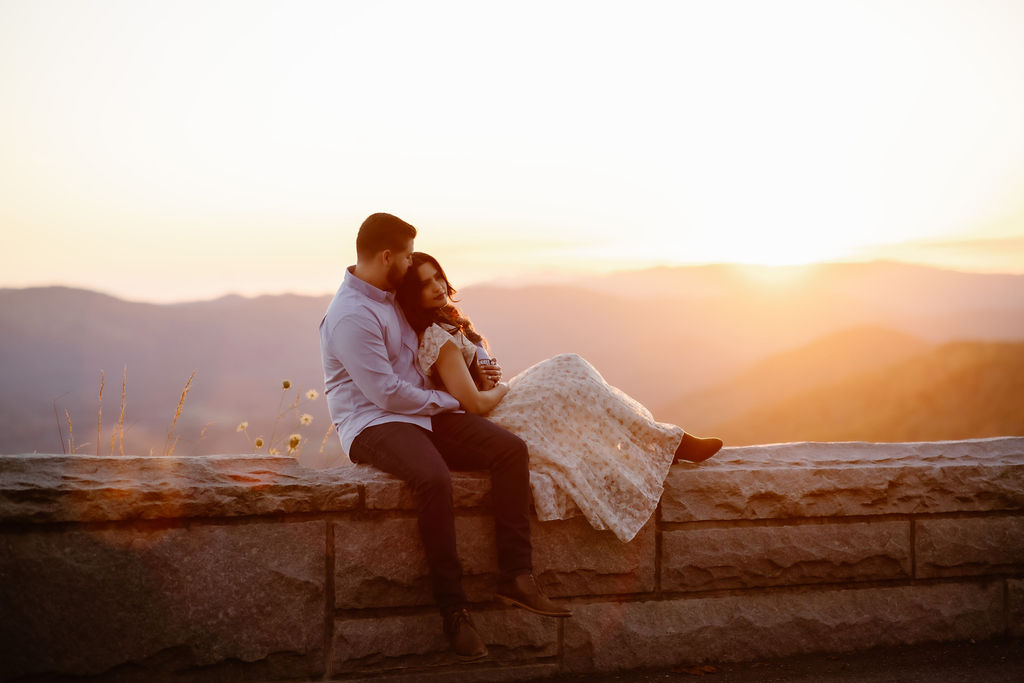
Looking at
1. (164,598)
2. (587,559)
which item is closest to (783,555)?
(587,559)

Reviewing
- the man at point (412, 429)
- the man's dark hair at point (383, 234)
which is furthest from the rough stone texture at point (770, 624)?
the man's dark hair at point (383, 234)

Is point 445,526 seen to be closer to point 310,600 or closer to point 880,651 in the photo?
point 310,600

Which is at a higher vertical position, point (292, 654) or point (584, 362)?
point (584, 362)

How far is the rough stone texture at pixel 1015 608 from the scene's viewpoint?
4355mm

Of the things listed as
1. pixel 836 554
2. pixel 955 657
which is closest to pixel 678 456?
pixel 836 554

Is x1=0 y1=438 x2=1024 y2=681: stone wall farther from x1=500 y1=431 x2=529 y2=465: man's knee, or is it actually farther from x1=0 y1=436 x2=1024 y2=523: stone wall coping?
x1=500 y1=431 x2=529 y2=465: man's knee

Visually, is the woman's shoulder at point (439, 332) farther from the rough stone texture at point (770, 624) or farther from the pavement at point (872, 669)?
the pavement at point (872, 669)

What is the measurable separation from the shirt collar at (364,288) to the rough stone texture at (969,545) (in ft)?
8.82

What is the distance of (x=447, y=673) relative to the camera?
3.62m

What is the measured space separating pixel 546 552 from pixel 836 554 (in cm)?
140

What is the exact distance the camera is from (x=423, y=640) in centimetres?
359

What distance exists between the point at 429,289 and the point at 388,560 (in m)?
1.17

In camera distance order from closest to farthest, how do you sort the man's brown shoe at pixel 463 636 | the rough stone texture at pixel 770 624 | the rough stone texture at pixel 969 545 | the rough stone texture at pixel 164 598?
the rough stone texture at pixel 164 598 < the man's brown shoe at pixel 463 636 < the rough stone texture at pixel 770 624 < the rough stone texture at pixel 969 545

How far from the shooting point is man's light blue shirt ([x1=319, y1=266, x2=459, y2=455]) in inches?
146
